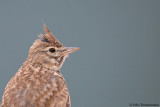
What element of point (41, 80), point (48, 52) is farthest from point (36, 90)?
point (48, 52)

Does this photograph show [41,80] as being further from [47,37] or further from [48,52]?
[47,37]

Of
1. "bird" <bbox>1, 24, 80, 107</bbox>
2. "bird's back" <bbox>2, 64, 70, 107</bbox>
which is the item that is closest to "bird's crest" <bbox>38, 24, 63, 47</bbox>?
"bird" <bbox>1, 24, 80, 107</bbox>

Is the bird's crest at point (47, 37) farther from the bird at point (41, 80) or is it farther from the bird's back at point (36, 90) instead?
the bird's back at point (36, 90)

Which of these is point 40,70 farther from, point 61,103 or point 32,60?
point 61,103

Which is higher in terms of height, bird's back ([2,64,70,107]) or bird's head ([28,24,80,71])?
bird's head ([28,24,80,71])

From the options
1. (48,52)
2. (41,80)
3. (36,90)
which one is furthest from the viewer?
(48,52)

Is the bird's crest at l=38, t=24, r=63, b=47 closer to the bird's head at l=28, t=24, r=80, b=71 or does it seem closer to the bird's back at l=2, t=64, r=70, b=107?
the bird's head at l=28, t=24, r=80, b=71
